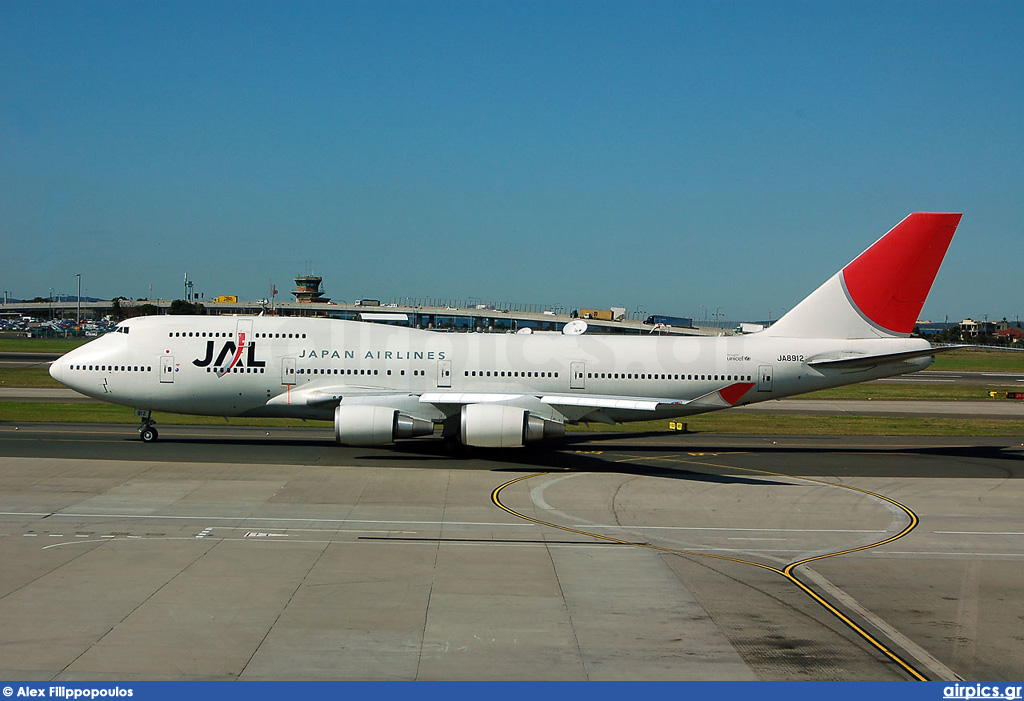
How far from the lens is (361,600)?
1372cm

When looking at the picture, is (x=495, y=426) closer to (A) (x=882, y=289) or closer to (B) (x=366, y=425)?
(B) (x=366, y=425)

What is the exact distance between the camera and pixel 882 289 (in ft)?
102

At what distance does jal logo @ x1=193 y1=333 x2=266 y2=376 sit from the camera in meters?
29.9

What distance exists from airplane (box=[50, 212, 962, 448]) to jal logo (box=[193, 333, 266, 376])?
39 mm

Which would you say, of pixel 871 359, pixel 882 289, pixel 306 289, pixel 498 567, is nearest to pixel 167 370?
pixel 498 567

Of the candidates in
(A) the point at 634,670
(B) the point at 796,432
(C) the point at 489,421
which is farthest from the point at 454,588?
(B) the point at 796,432

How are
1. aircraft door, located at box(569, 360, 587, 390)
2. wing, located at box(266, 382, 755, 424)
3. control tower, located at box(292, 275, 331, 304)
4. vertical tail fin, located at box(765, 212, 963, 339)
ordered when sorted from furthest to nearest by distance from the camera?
control tower, located at box(292, 275, 331, 304) < aircraft door, located at box(569, 360, 587, 390) < vertical tail fin, located at box(765, 212, 963, 339) < wing, located at box(266, 382, 755, 424)

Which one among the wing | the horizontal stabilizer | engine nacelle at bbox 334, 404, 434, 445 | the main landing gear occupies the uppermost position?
the horizontal stabilizer

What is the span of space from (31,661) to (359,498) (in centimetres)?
1133

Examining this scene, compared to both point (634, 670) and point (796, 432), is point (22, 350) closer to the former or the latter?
point (796, 432)

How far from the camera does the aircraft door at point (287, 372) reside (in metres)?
29.8

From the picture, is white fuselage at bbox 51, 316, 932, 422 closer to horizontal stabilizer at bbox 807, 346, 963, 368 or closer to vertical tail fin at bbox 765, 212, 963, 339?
horizontal stabilizer at bbox 807, 346, 963, 368

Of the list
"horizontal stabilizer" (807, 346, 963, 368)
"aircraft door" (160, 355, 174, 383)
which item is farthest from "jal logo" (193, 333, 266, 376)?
"horizontal stabilizer" (807, 346, 963, 368)

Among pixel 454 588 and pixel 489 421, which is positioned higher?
pixel 489 421
